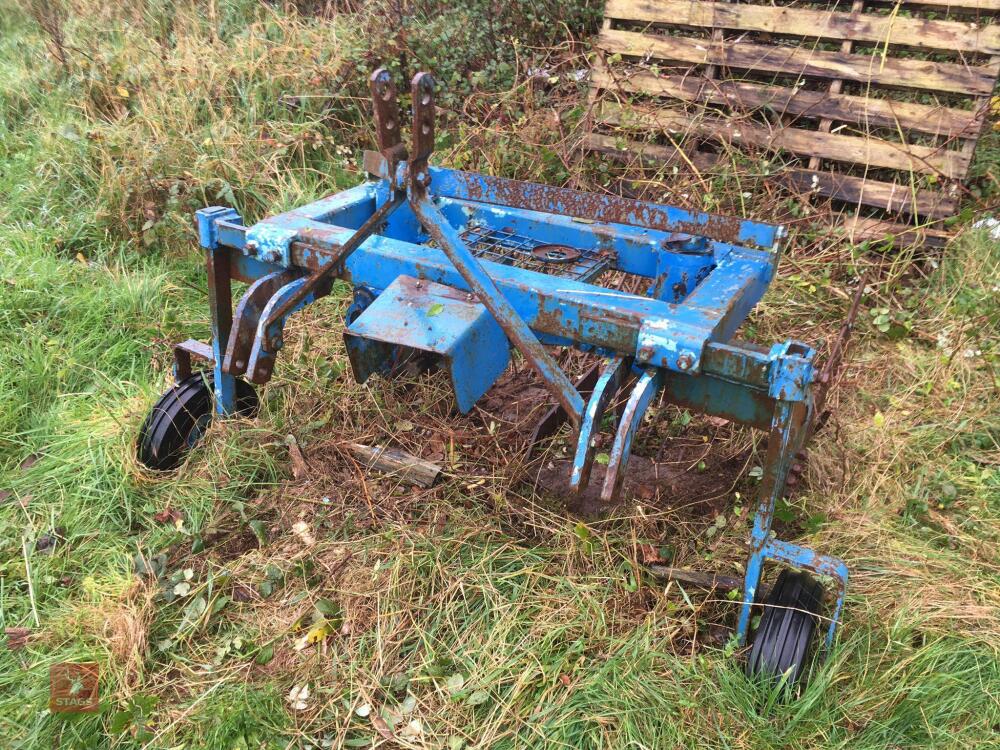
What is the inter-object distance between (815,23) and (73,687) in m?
4.23

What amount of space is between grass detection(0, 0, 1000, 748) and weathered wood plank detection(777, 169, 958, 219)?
8.2 inches

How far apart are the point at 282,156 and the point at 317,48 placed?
996 millimetres

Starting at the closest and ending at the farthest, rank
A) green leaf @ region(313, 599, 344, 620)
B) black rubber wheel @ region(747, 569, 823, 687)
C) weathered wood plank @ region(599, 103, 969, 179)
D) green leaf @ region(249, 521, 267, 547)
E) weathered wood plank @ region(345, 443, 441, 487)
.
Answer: black rubber wheel @ region(747, 569, 823, 687), green leaf @ region(313, 599, 344, 620), green leaf @ region(249, 521, 267, 547), weathered wood plank @ region(345, 443, 441, 487), weathered wood plank @ region(599, 103, 969, 179)

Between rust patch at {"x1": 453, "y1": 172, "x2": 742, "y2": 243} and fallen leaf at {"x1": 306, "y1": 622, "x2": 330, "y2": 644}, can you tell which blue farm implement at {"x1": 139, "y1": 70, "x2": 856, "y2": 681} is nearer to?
rust patch at {"x1": 453, "y1": 172, "x2": 742, "y2": 243}

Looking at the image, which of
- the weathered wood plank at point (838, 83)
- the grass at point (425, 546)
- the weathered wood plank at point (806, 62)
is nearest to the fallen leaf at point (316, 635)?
the grass at point (425, 546)

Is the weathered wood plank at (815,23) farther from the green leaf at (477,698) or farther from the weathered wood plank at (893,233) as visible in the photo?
the green leaf at (477,698)

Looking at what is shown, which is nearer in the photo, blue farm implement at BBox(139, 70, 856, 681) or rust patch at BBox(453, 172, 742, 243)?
blue farm implement at BBox(139, 70, 856, 681)

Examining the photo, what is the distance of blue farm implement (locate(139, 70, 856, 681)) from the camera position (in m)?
1.91

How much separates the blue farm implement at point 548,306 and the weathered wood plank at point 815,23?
216 cm

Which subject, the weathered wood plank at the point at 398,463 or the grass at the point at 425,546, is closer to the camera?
the grass at the point at 425,546

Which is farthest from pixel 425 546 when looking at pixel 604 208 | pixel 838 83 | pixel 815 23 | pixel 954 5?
pixel 954 5

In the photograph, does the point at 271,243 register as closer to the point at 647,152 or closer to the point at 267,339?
the point at 267,339

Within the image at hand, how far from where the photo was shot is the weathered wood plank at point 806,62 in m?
3.75

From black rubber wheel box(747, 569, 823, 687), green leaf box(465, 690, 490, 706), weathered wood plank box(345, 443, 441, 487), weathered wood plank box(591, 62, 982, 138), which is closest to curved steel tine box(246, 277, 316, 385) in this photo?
weathered wood plank box(345, 443, 441, 487)
